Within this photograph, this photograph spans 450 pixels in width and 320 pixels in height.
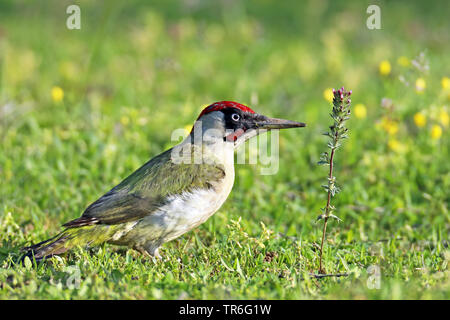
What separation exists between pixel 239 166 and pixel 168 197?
182 cm

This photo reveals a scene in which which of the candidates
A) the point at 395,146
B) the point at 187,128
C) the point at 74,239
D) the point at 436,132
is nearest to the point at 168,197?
the point at 74,239

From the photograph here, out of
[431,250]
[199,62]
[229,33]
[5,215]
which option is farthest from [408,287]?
[229,33]

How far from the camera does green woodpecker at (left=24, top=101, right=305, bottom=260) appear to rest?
4316 mm

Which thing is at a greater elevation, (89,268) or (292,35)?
(292,35)

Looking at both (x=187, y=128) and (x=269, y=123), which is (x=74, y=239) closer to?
(x=269, y=123)

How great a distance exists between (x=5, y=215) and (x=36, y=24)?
648 cm

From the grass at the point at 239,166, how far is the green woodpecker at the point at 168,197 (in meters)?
0.16

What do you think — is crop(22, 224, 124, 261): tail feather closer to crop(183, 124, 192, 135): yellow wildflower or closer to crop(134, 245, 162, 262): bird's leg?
crop(134, 245, 162, 262): bird's leg

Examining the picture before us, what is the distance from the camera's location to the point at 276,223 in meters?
5.32

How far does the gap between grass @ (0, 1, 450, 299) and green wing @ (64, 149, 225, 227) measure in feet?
0.84

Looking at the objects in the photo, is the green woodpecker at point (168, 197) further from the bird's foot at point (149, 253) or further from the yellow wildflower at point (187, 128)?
the yellow wildflower at point (187, 128)

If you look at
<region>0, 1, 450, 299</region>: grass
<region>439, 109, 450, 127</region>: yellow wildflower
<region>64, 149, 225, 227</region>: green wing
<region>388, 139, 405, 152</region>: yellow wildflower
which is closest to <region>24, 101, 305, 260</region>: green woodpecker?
<region>64, 149, 225, 227</region>: green wing
